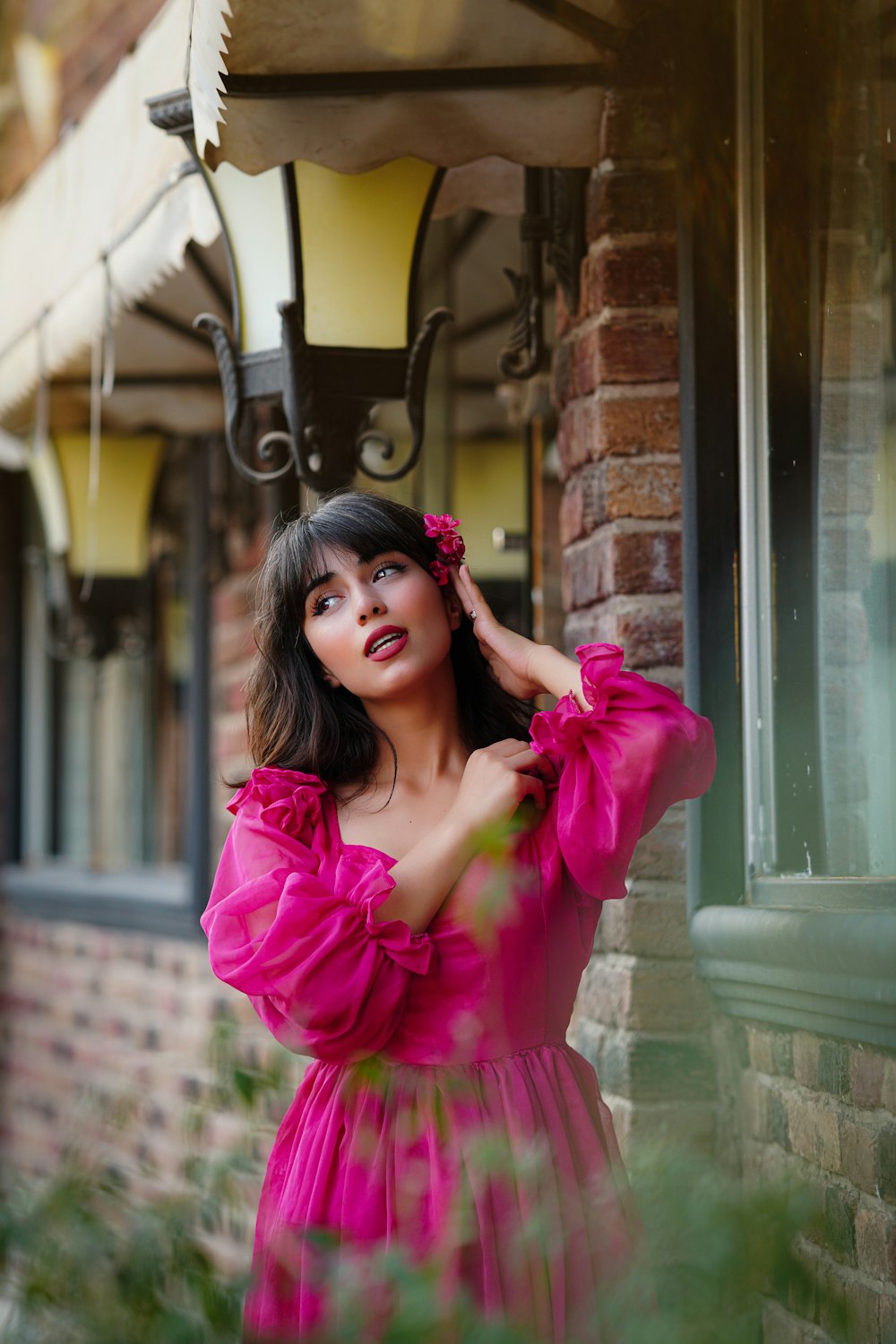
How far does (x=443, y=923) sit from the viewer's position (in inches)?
65.9

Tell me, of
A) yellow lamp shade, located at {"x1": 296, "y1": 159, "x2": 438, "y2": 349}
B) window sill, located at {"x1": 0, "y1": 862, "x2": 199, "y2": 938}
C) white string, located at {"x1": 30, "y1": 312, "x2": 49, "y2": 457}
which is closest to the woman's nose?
yellow lamp shade, located at {"x1": 296, "y1": 159, "x2": 438, "y2": 349}

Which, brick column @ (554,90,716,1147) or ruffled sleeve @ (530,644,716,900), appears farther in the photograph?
brick column @ (554,90,716,1147)

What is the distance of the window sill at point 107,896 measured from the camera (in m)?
4.51

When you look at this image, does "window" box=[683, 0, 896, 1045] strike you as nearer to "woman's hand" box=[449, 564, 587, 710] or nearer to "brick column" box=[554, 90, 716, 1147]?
"brick column" box=[554, 90, 716, 1147]

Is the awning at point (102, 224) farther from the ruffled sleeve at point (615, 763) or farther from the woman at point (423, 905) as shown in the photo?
the ruffled sleeve at point (615, 763)

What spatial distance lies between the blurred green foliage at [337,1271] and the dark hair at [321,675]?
0.91 meters

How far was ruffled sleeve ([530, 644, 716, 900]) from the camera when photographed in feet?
5.37

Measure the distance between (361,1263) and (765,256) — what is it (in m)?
1.67

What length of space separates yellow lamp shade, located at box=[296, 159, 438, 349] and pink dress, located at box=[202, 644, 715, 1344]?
2.58 feet

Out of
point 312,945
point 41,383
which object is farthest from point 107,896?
point 312,945

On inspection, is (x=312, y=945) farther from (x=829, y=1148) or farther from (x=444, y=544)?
(x=829, y=1148)

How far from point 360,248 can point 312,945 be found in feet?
3.93

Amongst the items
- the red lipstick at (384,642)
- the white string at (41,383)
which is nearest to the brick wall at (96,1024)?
the white string at (41,383)

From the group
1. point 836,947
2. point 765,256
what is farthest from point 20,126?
point 836,947
